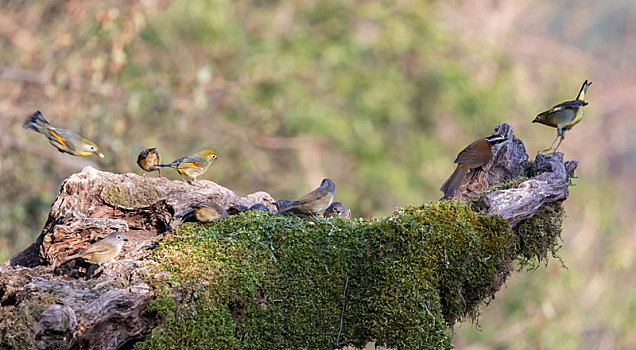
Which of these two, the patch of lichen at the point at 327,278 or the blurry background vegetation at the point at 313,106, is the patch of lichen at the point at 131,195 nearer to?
the patch of lichen at the point at 327,278

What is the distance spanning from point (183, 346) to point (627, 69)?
79.0ft

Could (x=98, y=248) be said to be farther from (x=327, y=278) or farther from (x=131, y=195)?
(x=327, y=278)

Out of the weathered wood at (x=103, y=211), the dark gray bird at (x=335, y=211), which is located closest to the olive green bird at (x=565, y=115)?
the dark gray bird at (x=335, y=211)

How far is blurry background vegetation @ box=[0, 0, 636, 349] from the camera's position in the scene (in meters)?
9.20

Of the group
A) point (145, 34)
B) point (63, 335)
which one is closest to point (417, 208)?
point (63, 335)

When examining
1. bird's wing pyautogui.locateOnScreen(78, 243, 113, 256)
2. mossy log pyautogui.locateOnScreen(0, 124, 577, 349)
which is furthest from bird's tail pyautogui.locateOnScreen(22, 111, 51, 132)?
bird's wing pyautogui.locateOnScreen(78, 243, 113, 256)

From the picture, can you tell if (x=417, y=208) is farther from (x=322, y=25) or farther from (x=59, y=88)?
(x=322, y=25)

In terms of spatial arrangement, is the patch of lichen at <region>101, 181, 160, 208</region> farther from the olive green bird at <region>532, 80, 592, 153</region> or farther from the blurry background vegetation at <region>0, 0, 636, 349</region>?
the blurry background vegetation at <region>0, 0, 636, 349</region>

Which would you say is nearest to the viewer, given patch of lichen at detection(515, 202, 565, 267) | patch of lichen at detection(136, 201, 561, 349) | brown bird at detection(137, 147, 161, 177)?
patch of lichen at detection(136, 201, 561, 349)

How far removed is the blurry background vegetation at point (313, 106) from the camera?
30.2 ft

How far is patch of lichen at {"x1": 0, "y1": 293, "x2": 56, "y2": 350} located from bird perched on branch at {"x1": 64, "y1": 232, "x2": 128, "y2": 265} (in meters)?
0.47

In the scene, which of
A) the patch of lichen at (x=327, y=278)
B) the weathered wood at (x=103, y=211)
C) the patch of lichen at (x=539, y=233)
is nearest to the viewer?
the patch of lichen at (x=327, y=278)

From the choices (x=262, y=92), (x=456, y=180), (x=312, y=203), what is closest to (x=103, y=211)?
(x=312, y=203)

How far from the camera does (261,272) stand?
3379 millimetres
